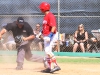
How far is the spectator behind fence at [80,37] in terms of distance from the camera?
1612 cm

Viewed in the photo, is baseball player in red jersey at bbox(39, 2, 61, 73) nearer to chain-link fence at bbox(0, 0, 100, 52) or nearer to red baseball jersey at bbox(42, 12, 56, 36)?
red baseball jersey at bbox(42, 12, 56, 36)

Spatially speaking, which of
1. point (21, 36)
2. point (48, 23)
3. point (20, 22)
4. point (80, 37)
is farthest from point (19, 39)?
point (80, 37)

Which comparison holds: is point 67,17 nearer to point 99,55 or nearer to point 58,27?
point 58,27

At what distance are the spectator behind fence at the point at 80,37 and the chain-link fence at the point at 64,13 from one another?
967 mm

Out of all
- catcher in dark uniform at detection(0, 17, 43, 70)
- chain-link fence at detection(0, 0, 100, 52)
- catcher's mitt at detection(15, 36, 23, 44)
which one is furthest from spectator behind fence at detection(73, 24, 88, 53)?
catcher's mitt at detection(15, 36, 23, 44)

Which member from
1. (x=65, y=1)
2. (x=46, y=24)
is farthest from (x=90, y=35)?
(x=46, y=24)

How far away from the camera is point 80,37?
16234mm

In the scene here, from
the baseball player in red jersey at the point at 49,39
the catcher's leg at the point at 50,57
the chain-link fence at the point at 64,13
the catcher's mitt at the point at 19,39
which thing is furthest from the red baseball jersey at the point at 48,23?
the chain-link fence at the point at 64,13

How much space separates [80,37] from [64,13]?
77.7 inches

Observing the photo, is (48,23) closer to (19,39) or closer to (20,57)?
(19,39)

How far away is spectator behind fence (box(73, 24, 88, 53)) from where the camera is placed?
635 inches

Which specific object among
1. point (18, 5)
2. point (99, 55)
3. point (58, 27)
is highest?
point (18, 5)

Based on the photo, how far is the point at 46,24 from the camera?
10.2 metres

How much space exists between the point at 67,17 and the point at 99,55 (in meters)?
2.50
